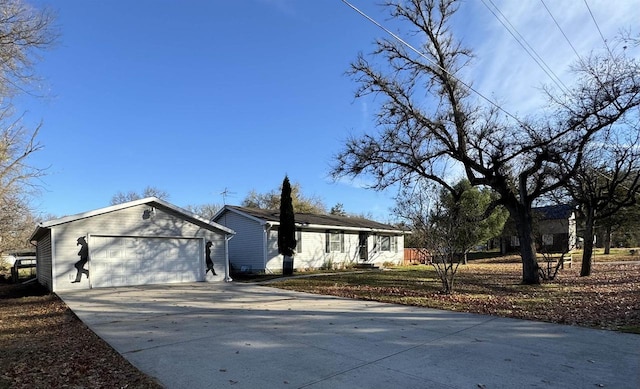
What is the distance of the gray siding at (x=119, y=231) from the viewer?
48.9ft

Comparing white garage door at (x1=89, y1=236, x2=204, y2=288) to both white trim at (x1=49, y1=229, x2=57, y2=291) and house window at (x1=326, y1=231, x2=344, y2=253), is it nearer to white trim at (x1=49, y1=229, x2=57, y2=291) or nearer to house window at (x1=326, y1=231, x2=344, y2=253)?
white trim at (x1=49, y1=229, x2=57, y2=291)

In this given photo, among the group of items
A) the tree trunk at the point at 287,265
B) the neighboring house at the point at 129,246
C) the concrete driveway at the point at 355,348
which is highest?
the neighboring house at the point at 129,246

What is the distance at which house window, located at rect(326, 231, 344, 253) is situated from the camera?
26.5 metres

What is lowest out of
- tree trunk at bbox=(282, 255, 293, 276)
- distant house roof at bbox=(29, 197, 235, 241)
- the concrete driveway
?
tree trunk at bbox=(282, 255, 293, 276)

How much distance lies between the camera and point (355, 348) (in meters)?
6.44

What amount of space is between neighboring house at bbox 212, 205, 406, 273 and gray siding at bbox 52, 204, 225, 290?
368cm

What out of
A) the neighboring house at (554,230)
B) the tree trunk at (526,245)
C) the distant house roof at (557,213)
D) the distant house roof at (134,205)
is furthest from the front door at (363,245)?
the distant house roof at (557,213)

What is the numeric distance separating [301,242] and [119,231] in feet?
34.8

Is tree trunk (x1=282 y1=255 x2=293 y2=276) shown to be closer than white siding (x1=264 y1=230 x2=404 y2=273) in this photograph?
Yes

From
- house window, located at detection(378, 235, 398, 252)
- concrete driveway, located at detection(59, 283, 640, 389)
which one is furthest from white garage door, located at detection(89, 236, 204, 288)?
house window, located at detection(378, 235, 398, 252)

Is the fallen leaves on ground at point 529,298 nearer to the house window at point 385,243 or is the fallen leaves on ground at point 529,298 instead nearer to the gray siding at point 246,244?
the gray siding at point 246,244

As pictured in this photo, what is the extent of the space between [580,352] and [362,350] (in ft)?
10.2

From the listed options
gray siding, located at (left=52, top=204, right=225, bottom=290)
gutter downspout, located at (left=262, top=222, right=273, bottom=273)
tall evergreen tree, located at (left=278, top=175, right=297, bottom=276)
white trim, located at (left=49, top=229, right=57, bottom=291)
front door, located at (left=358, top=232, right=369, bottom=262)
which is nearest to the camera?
white trim, located at (left=49, top=229, right=57, bottom=291)

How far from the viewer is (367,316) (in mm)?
9305
